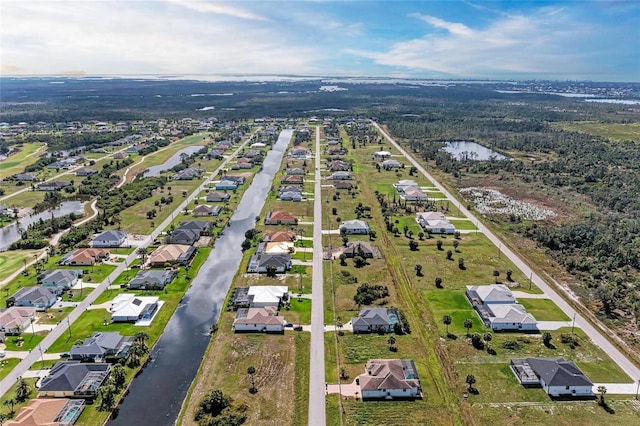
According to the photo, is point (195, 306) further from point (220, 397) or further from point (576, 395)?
point (576, 395)

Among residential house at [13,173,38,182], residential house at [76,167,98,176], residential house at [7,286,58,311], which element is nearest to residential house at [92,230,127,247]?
residential house at [7,286,58,311]

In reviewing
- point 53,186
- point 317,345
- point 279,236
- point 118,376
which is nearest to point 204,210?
point 279,236

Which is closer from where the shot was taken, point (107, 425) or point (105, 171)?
point (107, 425)

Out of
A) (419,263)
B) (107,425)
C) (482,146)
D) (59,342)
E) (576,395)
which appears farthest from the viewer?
(482,146)

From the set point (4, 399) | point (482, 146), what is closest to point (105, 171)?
point (4, 399)

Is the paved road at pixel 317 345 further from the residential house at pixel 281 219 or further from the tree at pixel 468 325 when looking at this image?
the tree at pixel 468 325

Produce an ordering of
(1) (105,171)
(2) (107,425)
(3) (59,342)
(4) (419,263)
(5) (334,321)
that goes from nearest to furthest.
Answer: (2) (107,425), (3) (59,342), (5) (334,321), (4) (419,263), (1) (105,171)

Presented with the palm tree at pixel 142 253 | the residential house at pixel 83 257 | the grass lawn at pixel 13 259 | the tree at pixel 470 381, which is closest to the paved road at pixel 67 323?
the palm tree at pixel 142 253
